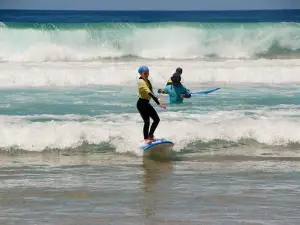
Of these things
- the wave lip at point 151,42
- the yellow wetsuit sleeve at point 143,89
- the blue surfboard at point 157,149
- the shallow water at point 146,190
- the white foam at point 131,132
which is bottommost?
the shallow water at point 146,190

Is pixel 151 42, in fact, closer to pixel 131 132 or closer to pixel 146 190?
pixel 131 132

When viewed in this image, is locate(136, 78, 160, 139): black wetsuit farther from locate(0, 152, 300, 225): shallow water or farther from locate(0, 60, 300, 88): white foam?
locate(0, 60, 300, 88): white foam

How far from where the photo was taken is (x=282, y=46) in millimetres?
32281

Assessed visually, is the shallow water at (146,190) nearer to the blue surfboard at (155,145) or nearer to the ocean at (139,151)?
the ocean at (139,151)

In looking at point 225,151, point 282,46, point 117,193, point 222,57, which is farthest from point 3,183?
point 282,46

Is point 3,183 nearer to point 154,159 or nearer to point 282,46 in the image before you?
point 154,159

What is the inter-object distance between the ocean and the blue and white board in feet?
0.69

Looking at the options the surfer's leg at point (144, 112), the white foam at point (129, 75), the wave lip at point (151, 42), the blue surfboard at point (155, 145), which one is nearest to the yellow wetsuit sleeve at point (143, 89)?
the surfer's leg at point (144, 112)

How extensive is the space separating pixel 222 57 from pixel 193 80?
801 cm

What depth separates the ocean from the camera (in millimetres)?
7965

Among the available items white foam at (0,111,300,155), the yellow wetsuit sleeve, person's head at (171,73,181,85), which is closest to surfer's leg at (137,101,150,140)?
the yellow wetsuit sleeve

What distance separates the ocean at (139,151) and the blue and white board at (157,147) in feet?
0.69

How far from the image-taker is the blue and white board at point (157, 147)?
447 inches

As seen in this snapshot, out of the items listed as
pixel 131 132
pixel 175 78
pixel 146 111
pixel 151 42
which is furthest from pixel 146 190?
pixel 151 42
